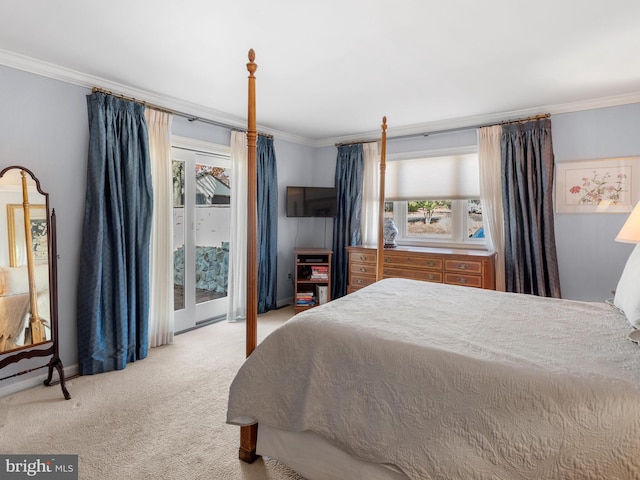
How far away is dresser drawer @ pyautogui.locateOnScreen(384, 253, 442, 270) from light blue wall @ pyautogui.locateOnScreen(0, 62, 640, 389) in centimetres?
125

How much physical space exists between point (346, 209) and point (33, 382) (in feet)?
12.3

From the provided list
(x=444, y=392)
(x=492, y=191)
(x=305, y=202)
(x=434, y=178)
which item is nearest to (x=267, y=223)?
(x=305, y=202)

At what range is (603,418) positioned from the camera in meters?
1.12

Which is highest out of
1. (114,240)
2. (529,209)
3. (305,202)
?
(305,202)

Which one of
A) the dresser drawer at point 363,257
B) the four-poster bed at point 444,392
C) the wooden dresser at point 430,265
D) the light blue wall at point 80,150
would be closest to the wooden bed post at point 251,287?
the four-poster bed at point 444,392

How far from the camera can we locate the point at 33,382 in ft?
8.91

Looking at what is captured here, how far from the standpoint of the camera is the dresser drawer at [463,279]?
3596mm

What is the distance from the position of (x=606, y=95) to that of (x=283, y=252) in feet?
13.1

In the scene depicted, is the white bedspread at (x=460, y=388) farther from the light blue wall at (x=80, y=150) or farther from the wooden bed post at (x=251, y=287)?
the light blue wall at (x=80, y=150)

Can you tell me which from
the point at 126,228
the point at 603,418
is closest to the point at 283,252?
the point at 126,228

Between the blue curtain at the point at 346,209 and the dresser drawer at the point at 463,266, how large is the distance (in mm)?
1413

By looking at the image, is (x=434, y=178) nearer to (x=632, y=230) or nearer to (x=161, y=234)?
(x=632, y=230)

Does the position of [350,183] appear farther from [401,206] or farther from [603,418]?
[603,418]

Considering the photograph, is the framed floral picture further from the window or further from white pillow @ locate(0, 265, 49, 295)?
white pillow @ locate(0, 265, 49, 295)
